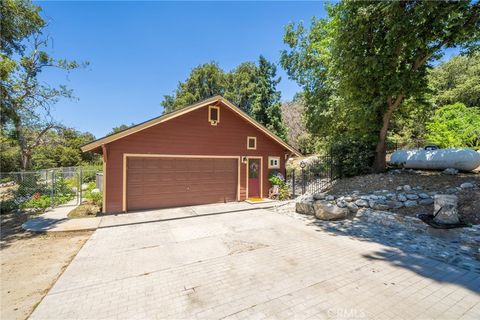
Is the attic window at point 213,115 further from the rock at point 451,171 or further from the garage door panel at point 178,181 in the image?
the rock at point 451,171

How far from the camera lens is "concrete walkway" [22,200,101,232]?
6.50m

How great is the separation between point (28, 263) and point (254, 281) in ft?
15.0

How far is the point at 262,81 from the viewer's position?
2152 centimetres

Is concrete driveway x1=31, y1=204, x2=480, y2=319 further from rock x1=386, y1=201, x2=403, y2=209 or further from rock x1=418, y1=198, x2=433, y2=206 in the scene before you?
rock x1=418, y1=198, x2=433, y2=206

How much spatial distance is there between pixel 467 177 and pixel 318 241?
6744 mm

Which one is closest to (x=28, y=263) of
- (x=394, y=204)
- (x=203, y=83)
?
(x=394, y=204)

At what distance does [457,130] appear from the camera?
11.4 meters

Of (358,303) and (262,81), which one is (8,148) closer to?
(262,81)

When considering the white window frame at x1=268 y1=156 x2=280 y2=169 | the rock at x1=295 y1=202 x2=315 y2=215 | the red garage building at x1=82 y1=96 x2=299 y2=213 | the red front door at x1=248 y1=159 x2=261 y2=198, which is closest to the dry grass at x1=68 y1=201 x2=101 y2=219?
the red garage building at x1=82 y1=96 x2=299 y2=213

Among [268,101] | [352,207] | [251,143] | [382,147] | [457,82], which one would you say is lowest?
[352,207]

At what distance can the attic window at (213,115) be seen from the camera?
9.89m

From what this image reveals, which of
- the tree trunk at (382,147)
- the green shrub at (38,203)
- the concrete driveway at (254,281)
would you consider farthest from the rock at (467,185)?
the green shrub at (38,203)

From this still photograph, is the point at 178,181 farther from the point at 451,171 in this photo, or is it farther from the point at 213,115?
the point at 451,171

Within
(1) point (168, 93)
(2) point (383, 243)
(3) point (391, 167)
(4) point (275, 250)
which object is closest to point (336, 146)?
(3) point (391, 167)
